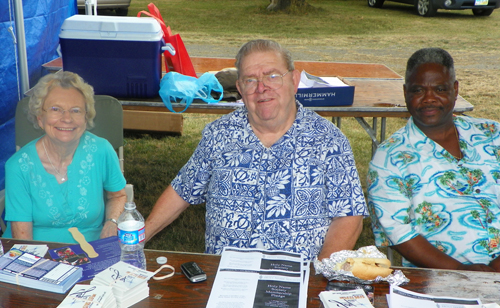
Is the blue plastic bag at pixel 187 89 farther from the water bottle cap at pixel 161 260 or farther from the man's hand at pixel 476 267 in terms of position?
the man's hand at pixel 476 267

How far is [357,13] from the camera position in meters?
14.8

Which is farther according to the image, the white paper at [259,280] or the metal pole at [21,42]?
the metal pole at [21,42]

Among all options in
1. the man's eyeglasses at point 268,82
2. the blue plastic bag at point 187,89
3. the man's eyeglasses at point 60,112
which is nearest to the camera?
the man's eyeglasses at point 268,82

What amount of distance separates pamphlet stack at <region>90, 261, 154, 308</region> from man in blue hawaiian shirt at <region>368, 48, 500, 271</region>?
1.09m

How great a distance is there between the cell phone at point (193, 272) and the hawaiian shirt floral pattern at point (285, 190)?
44 centimetres

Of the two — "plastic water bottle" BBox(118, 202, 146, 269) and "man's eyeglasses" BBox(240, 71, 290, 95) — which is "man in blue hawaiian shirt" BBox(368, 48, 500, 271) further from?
"plastic water bottle" BBox(118, 202, 146, 269)

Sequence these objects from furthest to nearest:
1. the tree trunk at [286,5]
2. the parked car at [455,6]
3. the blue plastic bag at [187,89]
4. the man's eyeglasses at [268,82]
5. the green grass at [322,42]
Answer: the tree trunk at [286,5] → the parked car at [455,6] → the green grass at [322,42] → the blue plastic bag at [187,89] → the man's eyeglasses at [268,82]

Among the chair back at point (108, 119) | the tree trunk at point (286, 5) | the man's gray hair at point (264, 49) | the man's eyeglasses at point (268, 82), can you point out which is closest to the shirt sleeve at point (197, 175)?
the man's eyeglasses at point (268, 82)

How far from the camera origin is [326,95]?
322 centimetres

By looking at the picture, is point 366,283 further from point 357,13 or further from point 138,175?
point 357,13

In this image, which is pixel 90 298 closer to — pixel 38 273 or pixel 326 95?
pixel 38 273

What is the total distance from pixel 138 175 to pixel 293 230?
293cm

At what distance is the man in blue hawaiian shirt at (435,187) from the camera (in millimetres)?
2145

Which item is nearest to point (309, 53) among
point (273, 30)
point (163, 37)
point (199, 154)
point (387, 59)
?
point (387, 59)
